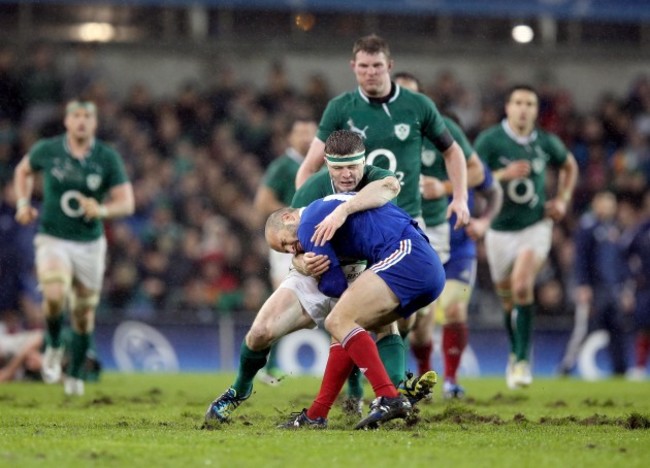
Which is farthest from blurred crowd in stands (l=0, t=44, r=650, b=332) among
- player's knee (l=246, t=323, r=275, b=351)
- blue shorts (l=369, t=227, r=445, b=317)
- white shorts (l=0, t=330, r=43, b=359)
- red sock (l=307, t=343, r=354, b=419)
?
blue shorts (l=369, t=227, r=445, b=317)

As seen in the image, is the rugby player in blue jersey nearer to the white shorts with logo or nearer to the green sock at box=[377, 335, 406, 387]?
the white shorts with logo

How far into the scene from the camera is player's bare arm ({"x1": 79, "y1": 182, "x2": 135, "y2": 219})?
13172 mm

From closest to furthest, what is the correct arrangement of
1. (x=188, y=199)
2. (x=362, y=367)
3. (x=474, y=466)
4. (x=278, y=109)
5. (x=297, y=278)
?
(x=474, y=466), (x=362, y=367), (x=297, y=278), (x=188, y=199), (x=278, y=109)

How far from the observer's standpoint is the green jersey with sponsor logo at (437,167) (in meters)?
11.9

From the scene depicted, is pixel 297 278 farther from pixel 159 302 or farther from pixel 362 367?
pixel 159 302

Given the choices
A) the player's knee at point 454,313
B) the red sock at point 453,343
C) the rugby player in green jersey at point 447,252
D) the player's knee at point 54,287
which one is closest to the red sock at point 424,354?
the rugby player in green jersey at point 447,252

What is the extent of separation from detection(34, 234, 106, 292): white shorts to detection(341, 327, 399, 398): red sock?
5911 mm

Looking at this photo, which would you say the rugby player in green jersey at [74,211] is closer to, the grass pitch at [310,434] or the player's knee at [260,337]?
the grass pitch at [310,434]

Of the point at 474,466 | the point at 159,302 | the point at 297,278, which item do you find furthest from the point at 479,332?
the point at 474,466

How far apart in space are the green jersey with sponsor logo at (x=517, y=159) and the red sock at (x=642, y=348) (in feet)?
18.6

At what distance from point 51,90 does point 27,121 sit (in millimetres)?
709

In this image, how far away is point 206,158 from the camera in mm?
23438

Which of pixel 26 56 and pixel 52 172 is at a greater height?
pixel 26 56

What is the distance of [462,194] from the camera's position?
10328 millimetres
